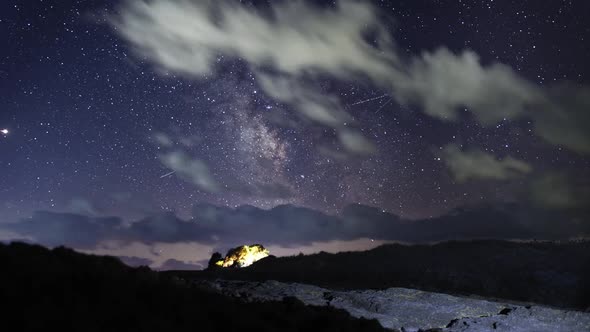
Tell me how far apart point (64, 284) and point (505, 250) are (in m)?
38.3

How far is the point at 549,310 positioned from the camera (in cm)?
1725

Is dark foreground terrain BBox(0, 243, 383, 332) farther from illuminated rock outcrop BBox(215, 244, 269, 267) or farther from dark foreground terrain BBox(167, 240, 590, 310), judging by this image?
illuminated rock outcrop BBox(215, 244, 269, 267)

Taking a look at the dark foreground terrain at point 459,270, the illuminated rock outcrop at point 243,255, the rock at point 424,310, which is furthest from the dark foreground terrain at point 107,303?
the illuminated rock outcrop at point 243,255

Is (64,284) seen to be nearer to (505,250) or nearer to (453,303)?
(453,303)

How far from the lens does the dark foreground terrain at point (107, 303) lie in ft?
19.6

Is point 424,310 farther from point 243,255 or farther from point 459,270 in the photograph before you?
point 243,255

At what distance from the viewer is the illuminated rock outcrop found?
4578 cm

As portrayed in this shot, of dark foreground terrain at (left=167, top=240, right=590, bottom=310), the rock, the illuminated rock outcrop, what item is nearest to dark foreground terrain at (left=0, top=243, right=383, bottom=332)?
the rock

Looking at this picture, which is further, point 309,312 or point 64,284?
point 309,312

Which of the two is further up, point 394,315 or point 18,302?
point 18,302

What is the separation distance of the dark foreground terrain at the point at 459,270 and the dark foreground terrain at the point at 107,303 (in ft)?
46.8

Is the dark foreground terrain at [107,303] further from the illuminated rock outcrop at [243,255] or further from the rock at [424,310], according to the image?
the illuminated rock outcrop at [243,255]

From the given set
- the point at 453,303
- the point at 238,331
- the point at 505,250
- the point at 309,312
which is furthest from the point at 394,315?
the point at 505,250

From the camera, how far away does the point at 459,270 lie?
3094 centimetres
